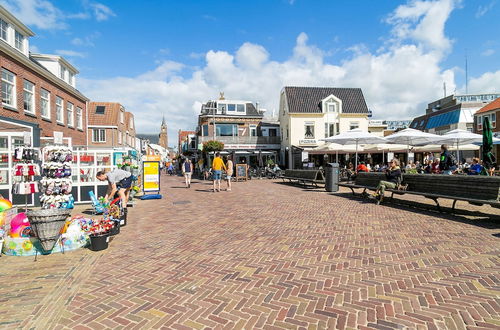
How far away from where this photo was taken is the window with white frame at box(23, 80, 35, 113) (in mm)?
14762

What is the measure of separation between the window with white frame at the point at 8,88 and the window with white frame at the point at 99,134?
21.0m

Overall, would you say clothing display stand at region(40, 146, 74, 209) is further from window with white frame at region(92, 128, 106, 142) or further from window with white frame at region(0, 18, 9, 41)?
window with white frame at region(92, 128, 106, 142)

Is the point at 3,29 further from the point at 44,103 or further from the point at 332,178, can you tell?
the point at 332,178

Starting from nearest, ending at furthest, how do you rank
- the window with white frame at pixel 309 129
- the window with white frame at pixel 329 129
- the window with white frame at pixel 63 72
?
1. the window with white frame at pixel 63 72
2. the window with white frame at pixel 309 129
3. the window with white frame at pixel 329 129

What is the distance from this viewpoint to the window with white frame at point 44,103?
1636 centimetres

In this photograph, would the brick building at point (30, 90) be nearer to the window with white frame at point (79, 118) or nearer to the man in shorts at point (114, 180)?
the window with white frame at point (79, 118)

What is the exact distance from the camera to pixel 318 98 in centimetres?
3222

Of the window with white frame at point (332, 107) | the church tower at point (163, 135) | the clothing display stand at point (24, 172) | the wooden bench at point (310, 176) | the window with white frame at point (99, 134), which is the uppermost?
the church tower at point (163, 135)

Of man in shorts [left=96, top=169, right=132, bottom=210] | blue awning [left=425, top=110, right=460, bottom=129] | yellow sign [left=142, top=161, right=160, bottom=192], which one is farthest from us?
blue awning [left=425, top=110, right=460, bottom=129]

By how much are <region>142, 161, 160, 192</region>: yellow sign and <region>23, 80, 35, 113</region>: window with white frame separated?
27.0 feet

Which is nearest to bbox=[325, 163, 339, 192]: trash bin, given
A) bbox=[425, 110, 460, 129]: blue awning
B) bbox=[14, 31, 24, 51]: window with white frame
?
bbox=[14, 31, 24, 51]: window with white frame

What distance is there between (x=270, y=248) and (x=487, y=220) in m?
5.26

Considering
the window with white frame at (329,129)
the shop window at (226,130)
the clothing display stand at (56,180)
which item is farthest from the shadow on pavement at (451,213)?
the shop window at (226,130)

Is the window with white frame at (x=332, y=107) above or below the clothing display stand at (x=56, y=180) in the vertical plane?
above
